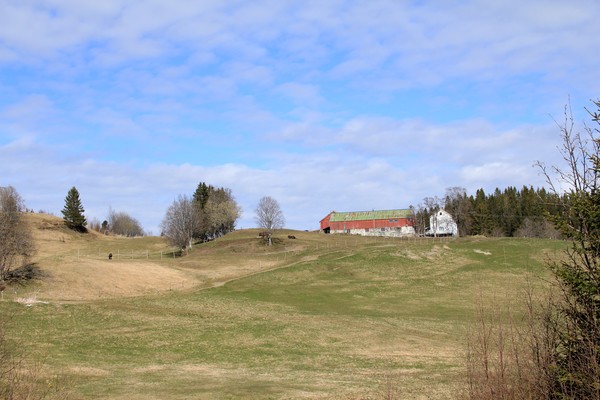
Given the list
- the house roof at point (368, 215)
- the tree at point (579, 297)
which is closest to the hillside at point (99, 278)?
the tree at point (579, 297)

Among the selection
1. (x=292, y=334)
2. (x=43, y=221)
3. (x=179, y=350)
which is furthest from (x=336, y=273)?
(x=43, y=221)

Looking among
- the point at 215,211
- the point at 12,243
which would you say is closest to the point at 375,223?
the point at 215,211

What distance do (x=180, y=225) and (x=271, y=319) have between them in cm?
6519

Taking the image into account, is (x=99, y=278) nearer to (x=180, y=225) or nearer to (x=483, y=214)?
(x=180, y=225)

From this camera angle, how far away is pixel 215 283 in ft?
213

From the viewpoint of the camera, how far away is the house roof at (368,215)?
163m

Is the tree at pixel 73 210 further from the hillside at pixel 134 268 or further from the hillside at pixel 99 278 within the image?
the hillside at pixel 99 278

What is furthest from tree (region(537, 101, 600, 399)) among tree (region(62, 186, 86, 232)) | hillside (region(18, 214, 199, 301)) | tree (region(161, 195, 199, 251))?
tree (region(62, 186, 86, 232))

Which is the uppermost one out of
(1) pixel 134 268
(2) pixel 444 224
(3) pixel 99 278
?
(2) pixel 444 224

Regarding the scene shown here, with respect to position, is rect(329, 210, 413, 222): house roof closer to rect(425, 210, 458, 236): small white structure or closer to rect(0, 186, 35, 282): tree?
rect(425, 210, 458, 236): small white structure

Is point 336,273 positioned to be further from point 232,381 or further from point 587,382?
point 587,382

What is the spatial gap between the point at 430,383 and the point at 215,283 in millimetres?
44668

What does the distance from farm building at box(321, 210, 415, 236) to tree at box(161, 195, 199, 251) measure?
64766 mm

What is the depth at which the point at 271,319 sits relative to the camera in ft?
146
